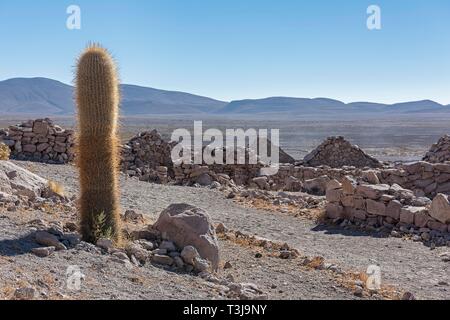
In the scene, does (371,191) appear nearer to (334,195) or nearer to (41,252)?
(334,195)

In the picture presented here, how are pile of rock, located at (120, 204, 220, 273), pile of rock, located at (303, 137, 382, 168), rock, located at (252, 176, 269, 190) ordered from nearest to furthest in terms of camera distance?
pile of rock, located at (120, 204, 220, 273)
rock, located at (252, 176, 269, 190)
pile of rock, located at (303, 137, 382, 168)

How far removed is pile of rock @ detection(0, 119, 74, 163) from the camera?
16125mm

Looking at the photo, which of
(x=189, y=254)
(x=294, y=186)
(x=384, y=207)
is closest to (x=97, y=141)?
(x=189, y=254)

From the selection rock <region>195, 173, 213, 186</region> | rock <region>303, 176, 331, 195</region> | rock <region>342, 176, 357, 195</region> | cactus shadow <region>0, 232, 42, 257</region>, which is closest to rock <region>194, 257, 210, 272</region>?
cactus shadow <region>0, 232, 42, 257</region>

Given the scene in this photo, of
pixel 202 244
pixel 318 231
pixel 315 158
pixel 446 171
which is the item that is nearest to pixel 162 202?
pixel 318 231

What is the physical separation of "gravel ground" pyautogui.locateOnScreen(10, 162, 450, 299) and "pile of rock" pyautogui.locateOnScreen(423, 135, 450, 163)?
872 centimetres

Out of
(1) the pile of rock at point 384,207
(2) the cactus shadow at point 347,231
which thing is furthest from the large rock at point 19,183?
(1) the pile of rock at point 384,207

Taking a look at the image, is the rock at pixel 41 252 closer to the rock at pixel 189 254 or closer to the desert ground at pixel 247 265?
the desert ground at pixel 247 265

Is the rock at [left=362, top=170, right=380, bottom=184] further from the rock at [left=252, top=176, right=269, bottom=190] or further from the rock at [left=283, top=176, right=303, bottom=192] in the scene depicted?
the rock at [left=252, top=176, right=269, bottom=190]

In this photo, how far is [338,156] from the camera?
20266 mm

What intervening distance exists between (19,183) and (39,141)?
7.01 metres

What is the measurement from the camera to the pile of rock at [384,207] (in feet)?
33.6
